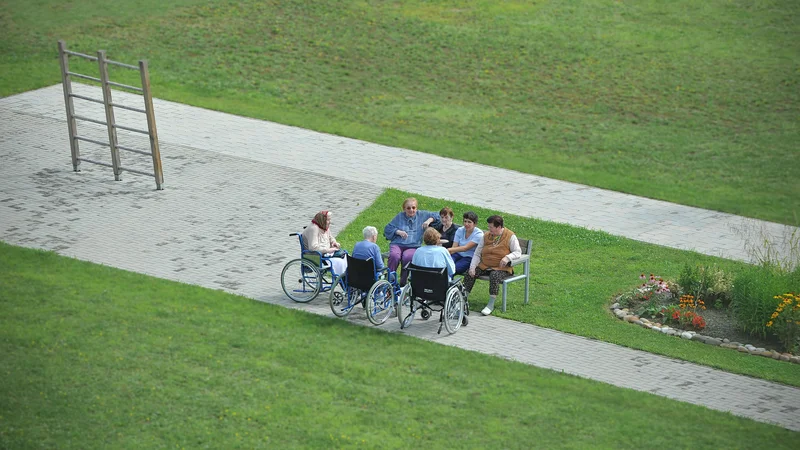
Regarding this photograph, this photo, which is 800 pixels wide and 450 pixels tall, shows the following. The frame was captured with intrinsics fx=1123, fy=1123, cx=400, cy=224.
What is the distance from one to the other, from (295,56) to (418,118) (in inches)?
197

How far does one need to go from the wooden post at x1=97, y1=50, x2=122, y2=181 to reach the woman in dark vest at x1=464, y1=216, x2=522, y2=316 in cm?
748

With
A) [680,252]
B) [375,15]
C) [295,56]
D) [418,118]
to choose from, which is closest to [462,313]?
[680,252]

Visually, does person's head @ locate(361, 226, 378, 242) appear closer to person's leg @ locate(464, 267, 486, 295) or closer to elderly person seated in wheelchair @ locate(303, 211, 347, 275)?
elderly person seated in wheelchair @ locate(303, 211, 347, 275)

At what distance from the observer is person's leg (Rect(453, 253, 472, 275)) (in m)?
15.9

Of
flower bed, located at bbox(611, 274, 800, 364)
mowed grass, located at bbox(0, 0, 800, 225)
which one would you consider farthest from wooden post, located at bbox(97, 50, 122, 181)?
flower bed, located at bbox(611, 274, 800, 364)

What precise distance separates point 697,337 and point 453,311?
11.1ft

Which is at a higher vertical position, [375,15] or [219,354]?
[375,15]

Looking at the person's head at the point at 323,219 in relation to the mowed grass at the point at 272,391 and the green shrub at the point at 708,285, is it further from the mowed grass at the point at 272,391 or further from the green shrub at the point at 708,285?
the green shrub at the point at 708,285

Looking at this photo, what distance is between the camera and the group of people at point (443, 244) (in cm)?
1483

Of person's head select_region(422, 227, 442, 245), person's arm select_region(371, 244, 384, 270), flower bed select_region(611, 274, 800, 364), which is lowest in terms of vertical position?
flower bed select_region(611, 274, 800, 364)

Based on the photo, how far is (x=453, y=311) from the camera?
1463 cm

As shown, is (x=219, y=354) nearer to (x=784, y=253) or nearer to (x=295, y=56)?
(x=784, y=253)

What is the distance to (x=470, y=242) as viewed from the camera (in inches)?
623

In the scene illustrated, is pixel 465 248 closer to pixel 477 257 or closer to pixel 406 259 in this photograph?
pixel 477 257
